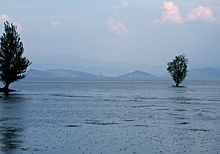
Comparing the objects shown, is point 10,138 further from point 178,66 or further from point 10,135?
point 178,66

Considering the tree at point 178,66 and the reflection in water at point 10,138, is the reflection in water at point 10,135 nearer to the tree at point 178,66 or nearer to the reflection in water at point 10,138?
the reflection in water at point 10,138

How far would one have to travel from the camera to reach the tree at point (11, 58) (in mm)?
98500

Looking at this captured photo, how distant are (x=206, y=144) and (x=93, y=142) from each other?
8523 mm

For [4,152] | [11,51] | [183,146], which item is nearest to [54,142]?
[4,152]

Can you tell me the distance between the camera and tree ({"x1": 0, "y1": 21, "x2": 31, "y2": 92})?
98.5m

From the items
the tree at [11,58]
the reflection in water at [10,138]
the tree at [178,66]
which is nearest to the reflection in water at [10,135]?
the reflection in water at [10,138]

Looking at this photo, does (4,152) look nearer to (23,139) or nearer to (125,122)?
(23,139)

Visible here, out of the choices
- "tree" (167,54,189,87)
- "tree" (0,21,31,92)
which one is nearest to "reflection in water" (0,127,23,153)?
"tree" (0,21,31,92)

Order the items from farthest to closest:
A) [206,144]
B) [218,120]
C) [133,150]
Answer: [218,120], [206,144], [133,150]

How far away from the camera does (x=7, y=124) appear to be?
39.2 metres

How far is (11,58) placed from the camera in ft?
327

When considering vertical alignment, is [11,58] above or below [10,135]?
above

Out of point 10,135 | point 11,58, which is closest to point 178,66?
point 11,58

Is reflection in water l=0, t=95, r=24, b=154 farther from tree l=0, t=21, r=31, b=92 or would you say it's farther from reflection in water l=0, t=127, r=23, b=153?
tree l=0, t=21, r=31, b=92
